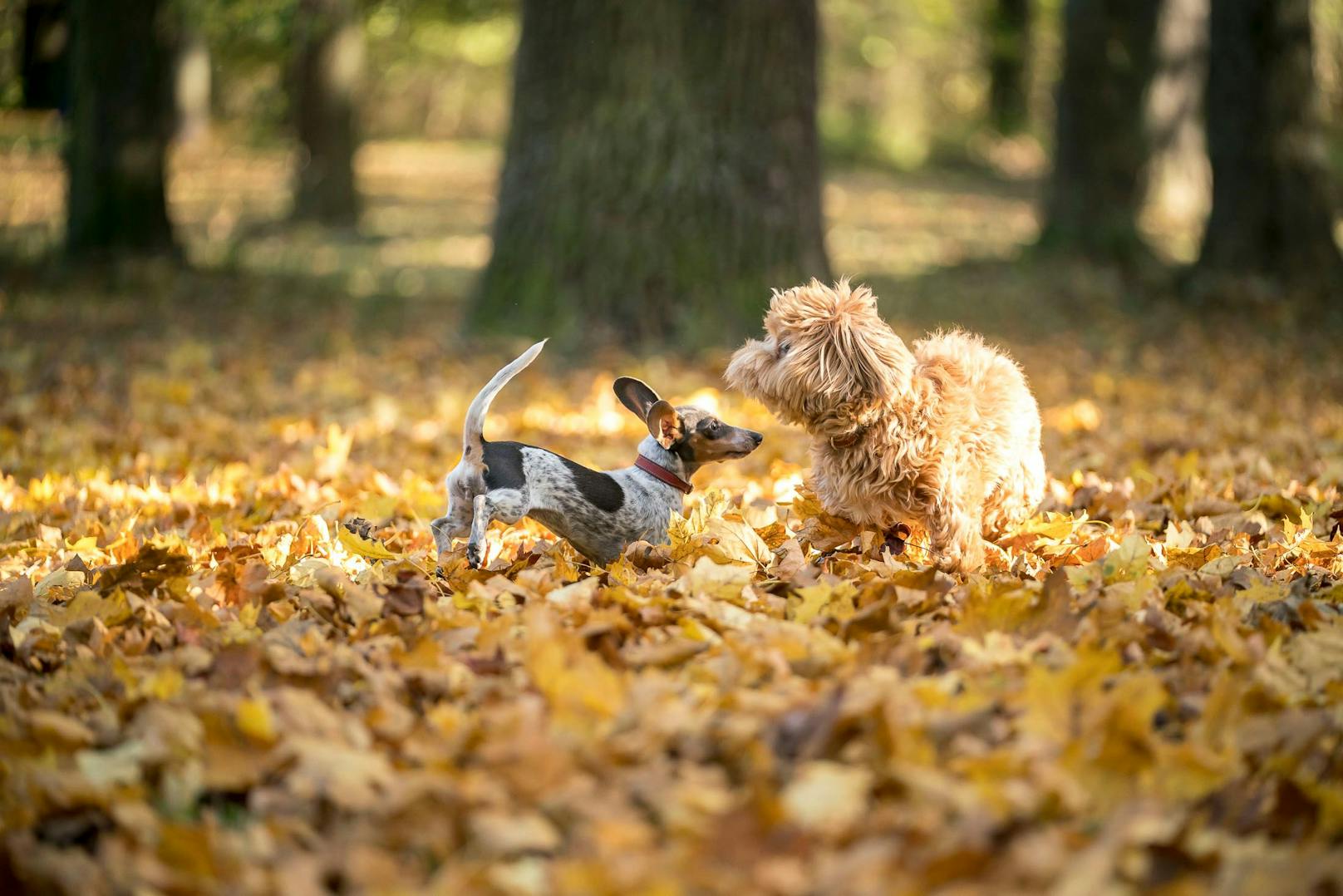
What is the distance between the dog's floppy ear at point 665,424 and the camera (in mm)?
4051

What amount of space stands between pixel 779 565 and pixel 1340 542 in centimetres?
188

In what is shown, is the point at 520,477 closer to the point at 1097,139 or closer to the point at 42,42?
the point at 1097,139

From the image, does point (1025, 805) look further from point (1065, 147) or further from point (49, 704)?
point (1065, 147)

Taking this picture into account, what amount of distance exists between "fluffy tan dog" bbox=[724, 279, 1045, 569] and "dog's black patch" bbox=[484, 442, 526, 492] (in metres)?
0.81

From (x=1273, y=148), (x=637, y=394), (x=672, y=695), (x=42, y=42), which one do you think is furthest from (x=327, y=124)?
(x=672, y=695)

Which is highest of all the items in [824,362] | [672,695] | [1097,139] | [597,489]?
[1097,139]

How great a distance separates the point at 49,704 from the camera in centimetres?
282

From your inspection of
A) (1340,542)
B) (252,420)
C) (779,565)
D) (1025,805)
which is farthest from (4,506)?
(1340,542)

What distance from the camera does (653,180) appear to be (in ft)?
30.3

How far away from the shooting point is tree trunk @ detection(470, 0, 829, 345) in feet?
30.0

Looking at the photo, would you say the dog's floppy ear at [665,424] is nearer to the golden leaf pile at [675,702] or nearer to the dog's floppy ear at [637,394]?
the dog's floppy ear at [637,394]

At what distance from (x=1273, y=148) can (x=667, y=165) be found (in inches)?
228

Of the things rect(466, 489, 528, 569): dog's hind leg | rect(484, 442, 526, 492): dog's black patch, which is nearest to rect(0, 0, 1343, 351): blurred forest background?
rect(484, 442, 526, 492): dog's black patch

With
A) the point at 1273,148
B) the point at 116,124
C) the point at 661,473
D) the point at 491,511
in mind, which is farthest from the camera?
the point at 116,124
